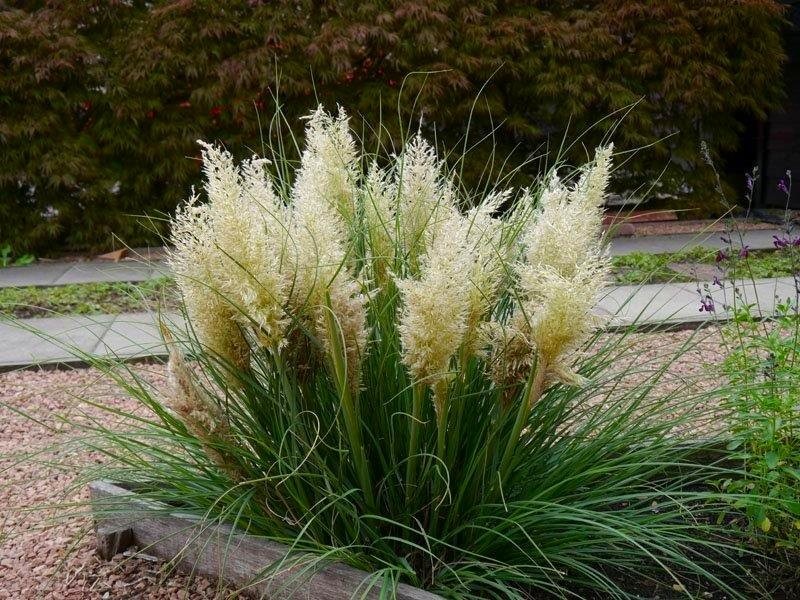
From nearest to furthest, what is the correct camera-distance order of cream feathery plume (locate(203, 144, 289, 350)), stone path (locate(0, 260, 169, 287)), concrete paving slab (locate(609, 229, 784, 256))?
cream feathery plume (locate(203, 144, 289, 350))
stone path (locate(0, 260, 169, 287))
concrete paving slab (locate(609, 229, 784, 256))

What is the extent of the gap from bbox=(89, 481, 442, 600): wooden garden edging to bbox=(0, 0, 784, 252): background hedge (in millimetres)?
6069

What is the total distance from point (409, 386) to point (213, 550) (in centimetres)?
97

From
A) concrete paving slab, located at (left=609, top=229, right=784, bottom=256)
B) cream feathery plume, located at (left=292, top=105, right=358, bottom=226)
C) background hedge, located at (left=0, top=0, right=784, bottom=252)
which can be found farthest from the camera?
background hedge, located at (left=0, top=0, right=784, bottom=252)

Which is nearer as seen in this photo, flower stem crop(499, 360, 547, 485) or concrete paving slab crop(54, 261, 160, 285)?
flower stem crop(499, 360, 547, 485)

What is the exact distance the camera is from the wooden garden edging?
2172 mm

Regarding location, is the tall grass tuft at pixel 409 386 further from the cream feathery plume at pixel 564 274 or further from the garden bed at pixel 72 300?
the garden bed at pixel 72 300

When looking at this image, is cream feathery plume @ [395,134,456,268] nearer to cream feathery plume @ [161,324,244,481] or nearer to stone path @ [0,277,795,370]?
cream feathery plume @ [161,324,244,481]

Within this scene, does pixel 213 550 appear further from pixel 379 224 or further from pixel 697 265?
pixel 697 265

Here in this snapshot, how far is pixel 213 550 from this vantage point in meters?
2.48

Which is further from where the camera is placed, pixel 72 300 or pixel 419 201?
pixel 72 300

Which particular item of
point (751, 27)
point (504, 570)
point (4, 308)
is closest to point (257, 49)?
point (4, 308)

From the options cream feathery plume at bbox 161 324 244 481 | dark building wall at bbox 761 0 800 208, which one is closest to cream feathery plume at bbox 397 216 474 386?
cream feathery plume at bbox 161 324 244 481

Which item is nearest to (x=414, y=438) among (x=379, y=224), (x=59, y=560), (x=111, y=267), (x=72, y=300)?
(x=379, y=224)

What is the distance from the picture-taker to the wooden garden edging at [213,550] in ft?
7.13
